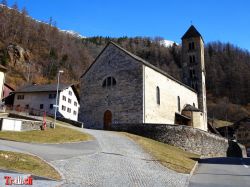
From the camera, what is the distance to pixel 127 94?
36812mm

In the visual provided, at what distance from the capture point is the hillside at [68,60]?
90.4m

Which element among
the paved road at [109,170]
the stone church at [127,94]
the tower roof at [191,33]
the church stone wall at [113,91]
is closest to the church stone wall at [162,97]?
the stone church at [127,94]

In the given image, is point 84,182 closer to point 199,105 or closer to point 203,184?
point 203,184

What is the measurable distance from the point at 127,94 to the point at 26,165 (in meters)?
25.4

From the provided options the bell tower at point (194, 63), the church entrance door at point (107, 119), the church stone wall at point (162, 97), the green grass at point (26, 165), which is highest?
the bell tower at point (194, 63)

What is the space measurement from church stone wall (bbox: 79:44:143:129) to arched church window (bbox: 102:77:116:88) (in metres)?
0.42

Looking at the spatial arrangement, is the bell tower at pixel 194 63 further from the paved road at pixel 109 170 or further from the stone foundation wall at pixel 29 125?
the paved road at pixel 109 170

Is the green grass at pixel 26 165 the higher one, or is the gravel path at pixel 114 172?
the green grass at pixel 26 165

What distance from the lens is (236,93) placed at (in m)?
107

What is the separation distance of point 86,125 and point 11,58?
182 ft

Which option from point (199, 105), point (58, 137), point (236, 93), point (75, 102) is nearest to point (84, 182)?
point (58, 137)

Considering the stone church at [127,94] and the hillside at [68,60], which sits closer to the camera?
the stone church at [127,94]

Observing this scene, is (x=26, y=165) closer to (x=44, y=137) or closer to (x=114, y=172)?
(x=114, y=172)

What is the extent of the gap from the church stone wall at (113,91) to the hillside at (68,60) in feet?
148
